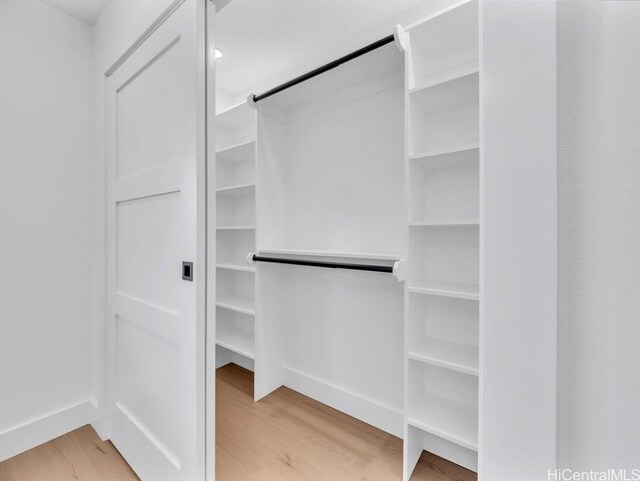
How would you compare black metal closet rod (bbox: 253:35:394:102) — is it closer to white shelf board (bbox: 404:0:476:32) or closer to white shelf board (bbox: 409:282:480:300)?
white shelf board (bbox: 404:0:476:32)

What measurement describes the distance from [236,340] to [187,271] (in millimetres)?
1585

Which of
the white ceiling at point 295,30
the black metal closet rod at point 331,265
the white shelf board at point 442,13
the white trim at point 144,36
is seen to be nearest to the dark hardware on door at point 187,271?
the black metal closet rod at point 331,265

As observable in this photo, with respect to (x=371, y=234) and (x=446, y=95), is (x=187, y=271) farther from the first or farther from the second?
(x=446, y=95)

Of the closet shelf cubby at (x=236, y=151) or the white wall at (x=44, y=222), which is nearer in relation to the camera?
the white wall at (x=44, y=222)

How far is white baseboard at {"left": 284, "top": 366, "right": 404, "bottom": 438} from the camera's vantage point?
72.7 inches

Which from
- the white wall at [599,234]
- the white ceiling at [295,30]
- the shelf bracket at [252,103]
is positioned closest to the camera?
the white wall at [599,234]

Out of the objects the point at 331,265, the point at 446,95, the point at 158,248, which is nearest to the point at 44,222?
the point at 158,248

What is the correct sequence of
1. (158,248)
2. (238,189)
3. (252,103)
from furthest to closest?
(238,189), (252,103), (158,248)

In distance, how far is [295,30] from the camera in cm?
198

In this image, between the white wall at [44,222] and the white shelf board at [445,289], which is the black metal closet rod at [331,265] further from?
the white wall at [44,222]

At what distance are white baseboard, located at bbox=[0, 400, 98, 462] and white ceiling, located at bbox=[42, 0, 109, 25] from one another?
2266mm

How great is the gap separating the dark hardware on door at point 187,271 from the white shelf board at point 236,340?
128 cm

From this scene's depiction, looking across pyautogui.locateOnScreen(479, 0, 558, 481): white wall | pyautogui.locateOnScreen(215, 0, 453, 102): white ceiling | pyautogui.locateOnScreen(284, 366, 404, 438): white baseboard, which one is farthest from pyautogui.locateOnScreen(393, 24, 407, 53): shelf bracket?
pyautogui.locateOnScreen(284, 366, 404, 438): white baseboard

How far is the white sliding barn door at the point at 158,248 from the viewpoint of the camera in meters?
1.15
